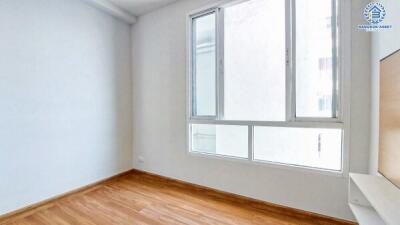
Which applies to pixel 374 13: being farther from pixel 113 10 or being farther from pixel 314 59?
pixel 113 10

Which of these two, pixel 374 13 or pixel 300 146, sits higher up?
pixel 374 13

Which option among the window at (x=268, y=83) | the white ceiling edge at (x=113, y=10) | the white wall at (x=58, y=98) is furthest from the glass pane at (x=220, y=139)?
the white ceiling edge at (x=113, y=10)

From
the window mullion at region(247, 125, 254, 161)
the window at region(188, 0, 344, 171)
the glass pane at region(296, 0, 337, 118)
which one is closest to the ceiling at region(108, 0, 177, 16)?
the window at region(188, 0, 344, 171)

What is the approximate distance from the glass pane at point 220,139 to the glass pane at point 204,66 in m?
0.25

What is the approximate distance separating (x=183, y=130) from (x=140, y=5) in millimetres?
2266

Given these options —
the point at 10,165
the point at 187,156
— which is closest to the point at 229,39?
the point at 187,156

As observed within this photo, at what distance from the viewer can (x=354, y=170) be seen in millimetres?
1908

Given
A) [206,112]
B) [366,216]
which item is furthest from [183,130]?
[366,216]

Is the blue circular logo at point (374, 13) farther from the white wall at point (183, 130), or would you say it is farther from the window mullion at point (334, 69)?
the window mullion at point (334, 69)

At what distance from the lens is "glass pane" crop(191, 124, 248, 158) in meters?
2.59

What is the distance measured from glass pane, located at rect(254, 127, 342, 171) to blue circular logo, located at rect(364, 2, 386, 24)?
43.6 inches

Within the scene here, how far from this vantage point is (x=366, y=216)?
144cm

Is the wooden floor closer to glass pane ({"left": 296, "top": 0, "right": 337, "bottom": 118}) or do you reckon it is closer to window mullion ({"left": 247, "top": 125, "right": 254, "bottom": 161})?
window mullion ({"left": 247, "top": 125, "right": 254, "bottom": 161})

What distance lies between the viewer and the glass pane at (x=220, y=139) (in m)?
2.59
